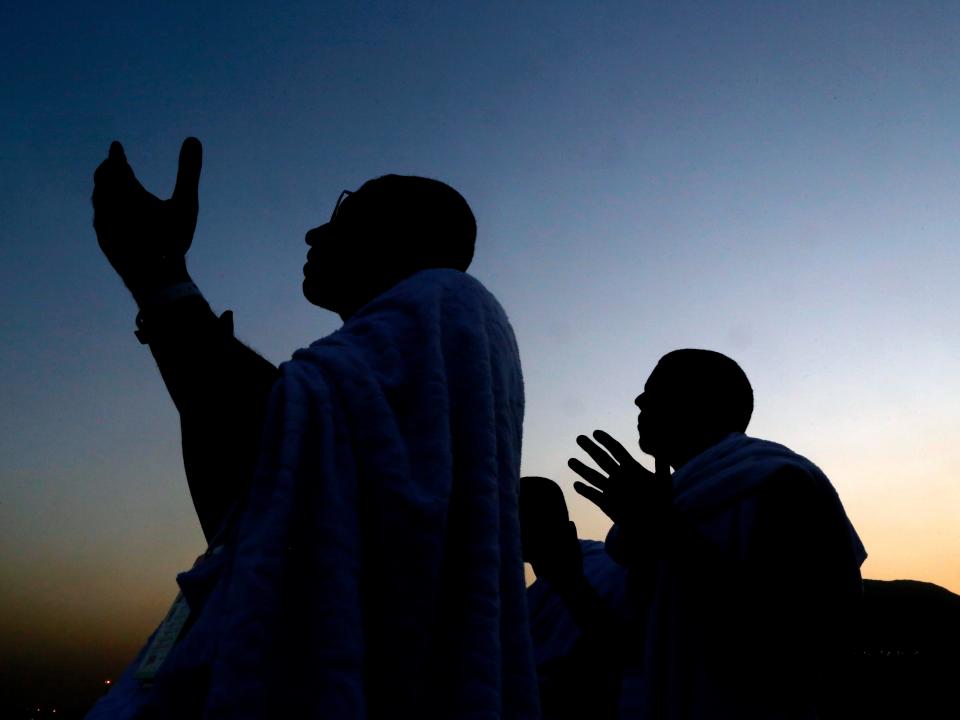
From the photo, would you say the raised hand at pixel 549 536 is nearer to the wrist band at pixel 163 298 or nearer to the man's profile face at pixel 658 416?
the man's profile face at pixel 658 416

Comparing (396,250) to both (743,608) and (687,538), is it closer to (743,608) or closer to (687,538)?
(687,538)

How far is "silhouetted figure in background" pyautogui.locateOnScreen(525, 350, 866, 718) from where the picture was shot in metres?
2.54

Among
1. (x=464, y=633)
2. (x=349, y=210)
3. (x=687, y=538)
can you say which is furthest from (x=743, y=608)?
(x=349, y=210)

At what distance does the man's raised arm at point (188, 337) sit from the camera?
1328mm

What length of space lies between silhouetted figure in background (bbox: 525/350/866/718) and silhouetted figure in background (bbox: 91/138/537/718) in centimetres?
136

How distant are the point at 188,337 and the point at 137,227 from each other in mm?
336

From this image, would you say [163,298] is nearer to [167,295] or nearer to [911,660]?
[167,295]

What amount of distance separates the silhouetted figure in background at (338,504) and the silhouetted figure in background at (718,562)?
1.36 metres

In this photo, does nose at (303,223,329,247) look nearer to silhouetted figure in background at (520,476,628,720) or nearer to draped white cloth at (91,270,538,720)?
draped white cloth at (91,270,538,720)

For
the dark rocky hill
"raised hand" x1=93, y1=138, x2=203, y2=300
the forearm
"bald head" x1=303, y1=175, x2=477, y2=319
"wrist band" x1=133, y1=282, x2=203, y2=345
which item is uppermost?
"bald head" x1=303, y1=175, x2=477, y2=319

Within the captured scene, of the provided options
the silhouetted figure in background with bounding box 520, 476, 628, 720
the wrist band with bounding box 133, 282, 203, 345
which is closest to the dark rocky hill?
the silhouetted figure in background with bounding box 520, 476, 628, 720

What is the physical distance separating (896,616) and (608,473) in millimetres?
20161

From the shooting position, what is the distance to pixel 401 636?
1176 mm

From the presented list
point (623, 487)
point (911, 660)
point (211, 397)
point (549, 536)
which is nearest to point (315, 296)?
point (211, 397)
